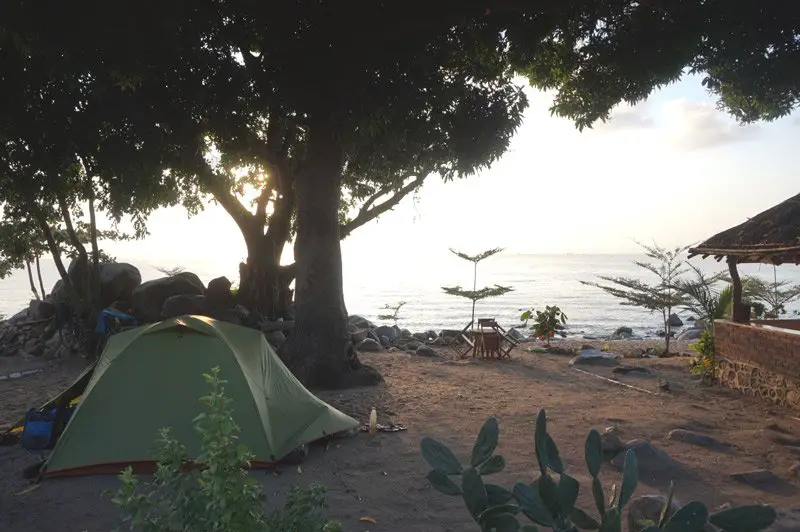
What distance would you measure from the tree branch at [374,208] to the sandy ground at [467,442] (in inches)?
214

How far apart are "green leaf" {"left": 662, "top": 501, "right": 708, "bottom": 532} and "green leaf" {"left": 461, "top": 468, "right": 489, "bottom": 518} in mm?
556

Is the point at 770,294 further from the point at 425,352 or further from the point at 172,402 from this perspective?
the point at 172,402

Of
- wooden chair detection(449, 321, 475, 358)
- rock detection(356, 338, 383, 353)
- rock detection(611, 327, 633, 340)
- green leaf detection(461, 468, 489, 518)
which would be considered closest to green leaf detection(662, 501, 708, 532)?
green leaf detection(461, 468, 489, 518)

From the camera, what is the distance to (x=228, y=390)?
22.7ft

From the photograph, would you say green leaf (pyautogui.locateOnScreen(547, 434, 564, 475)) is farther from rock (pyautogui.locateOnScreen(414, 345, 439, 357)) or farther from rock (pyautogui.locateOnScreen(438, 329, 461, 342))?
rock (pyautogui.locateOnScreen(438, 329, 461, 342))

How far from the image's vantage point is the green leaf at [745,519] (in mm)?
1909

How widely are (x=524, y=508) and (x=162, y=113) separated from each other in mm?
12076

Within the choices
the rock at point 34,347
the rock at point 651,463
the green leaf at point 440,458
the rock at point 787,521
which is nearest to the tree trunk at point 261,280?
the rock at point 34,347

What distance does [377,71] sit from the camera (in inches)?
452

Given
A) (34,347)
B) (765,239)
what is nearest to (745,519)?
(765,239)

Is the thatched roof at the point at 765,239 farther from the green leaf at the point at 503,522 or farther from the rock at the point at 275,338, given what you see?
the rock at the point at 275,338

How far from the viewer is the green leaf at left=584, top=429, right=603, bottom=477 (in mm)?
2184

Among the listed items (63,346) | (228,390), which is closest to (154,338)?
(228,390)

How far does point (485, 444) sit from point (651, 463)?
5.21 metres
